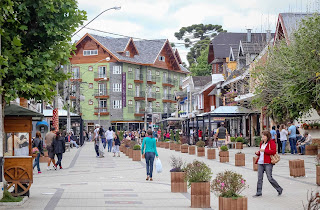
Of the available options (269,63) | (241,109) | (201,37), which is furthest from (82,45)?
(269,63)

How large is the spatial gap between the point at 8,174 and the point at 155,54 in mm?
84689

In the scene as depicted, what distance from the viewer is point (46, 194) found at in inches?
616

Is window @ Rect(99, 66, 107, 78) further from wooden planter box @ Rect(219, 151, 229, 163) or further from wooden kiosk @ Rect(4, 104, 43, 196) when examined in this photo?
wooden kiosk @ Rect(4, 104, 43, 196)

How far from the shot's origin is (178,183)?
15.6 meters

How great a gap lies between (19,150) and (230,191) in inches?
276

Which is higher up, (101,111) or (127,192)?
(101,111)

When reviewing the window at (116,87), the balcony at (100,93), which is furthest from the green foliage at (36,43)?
the balcony at (100,93)

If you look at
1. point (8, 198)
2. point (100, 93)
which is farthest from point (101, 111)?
point (8, 198)

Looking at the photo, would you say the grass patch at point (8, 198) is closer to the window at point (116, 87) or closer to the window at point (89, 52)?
the window at point (89, 52)

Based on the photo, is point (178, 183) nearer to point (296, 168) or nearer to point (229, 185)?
point (229, 185)

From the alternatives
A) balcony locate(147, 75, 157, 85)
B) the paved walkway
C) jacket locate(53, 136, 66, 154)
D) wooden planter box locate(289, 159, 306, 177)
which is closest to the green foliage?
the paved walkway

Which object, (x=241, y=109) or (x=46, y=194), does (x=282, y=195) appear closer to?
(x=46, y=194)

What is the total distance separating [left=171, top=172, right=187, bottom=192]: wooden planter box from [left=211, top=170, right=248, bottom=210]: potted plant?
153 inches

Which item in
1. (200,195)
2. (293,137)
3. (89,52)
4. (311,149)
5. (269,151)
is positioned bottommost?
(200,195)
